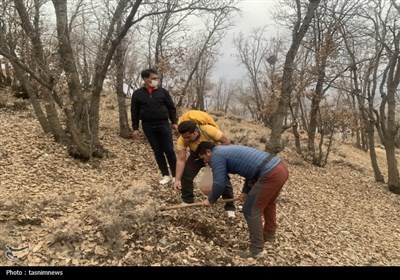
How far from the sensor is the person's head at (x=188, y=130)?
4.64 meters

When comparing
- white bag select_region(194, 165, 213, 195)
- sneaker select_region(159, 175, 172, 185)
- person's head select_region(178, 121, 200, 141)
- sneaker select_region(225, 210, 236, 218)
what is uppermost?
person's head select_region(178, 121, 200, 141)

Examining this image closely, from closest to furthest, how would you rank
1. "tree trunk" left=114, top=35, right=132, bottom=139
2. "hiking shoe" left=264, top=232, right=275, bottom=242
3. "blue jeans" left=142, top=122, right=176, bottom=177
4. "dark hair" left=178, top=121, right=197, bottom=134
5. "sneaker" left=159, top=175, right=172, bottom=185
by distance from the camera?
"dark hair" left=178, top=121, right=197, bottom=134, "hiking shoe" left=264, top=232, right=275, bottom=242, "blue jeans" left=142, top=122, right=176, bottom=177, "sneaker" left=159, top=175, right=172, bottom=185, "tree trunk" left=114, top=35, right=132, bottom=139

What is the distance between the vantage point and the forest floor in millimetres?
4195

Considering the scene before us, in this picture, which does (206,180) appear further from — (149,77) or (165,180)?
(149,77)

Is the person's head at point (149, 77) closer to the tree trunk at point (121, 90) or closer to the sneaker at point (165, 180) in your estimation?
the sneaker at point (165, 180)

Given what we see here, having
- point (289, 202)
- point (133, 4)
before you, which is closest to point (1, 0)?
point (133, 4)

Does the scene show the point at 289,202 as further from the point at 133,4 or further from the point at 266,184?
the point at 133,4

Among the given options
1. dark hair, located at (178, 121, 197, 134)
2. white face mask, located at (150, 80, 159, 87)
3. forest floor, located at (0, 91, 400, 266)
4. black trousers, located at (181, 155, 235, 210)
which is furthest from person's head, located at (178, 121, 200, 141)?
white face mask, located at (150, 80, 159, 87)

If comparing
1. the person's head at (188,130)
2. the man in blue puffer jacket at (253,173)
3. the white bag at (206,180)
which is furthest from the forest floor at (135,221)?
the person's head at (188,130)

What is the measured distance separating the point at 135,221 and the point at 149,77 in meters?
2.43

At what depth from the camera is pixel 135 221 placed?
4.73 meters

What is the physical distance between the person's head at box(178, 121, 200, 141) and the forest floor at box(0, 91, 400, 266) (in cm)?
120

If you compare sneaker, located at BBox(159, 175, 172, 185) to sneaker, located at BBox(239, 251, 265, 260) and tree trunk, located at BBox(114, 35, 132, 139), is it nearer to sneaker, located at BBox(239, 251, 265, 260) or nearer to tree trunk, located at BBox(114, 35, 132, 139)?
sneaker, located at BBox(239, 251, 265, 260)

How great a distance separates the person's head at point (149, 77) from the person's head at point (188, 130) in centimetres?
147
